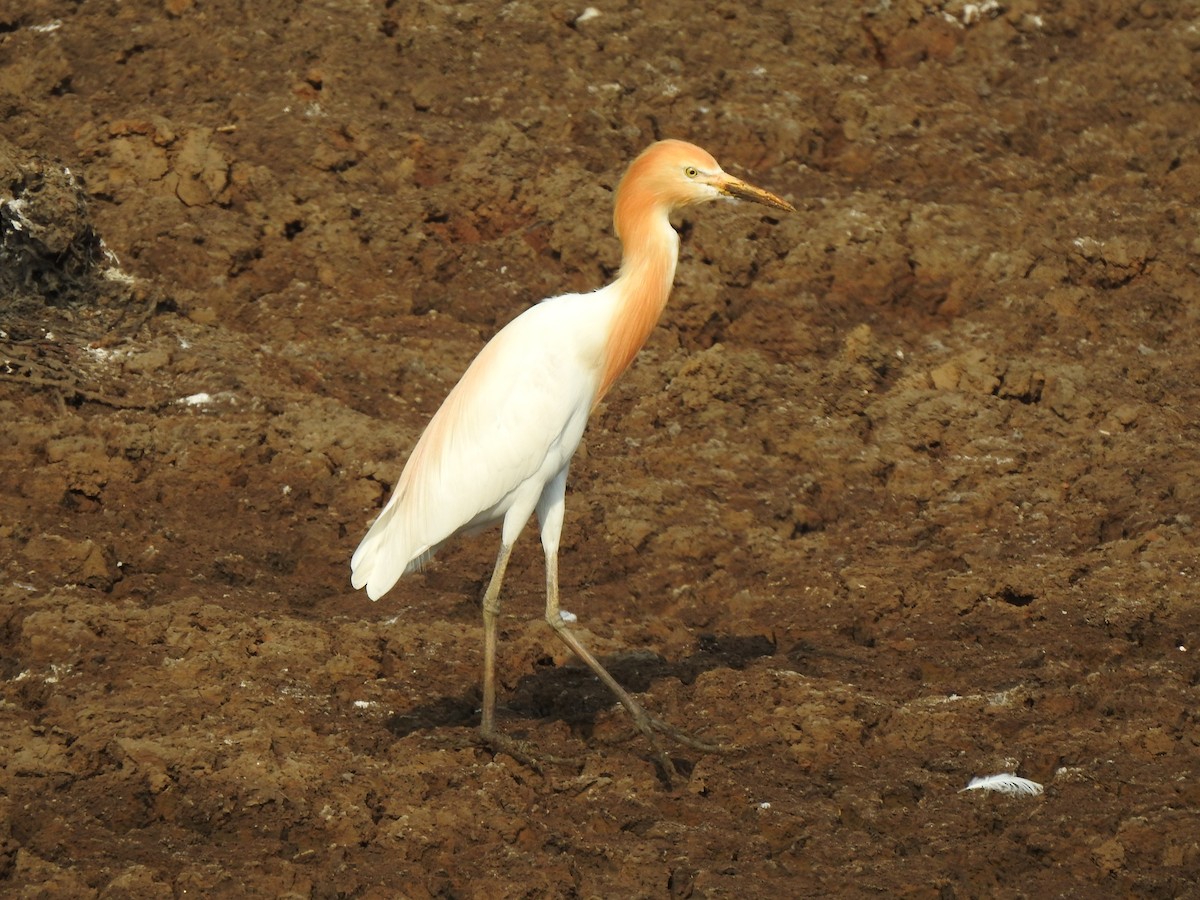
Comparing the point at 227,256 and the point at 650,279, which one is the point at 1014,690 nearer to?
the point at 650,279

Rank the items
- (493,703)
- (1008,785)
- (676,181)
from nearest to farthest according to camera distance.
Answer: (1008,785) < (493,703) < (676,181)

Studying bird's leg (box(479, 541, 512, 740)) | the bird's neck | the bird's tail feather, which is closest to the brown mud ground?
bird's leg (box(479, 541, 512, 740))

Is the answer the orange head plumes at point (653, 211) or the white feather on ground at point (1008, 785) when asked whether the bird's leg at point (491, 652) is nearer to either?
the orange head plumes at point (653, 211)

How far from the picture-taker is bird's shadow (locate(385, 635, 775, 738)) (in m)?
5.94

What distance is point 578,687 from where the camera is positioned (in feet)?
20.5

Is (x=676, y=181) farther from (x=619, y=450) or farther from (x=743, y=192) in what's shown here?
(x=619, y=450)

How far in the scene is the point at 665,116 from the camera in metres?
10.3

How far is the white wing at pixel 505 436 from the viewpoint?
5.71 m

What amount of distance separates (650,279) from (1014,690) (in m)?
2.07

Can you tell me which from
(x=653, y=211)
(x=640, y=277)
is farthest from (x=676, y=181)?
(x=640, y=277)

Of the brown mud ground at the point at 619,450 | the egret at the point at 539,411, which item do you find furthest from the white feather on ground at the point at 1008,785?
the egret at the point at 539,411

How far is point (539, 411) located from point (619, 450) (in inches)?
90.1

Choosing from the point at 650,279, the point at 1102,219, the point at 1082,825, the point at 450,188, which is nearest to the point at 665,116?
the point at 450,188

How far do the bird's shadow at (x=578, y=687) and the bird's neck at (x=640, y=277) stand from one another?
125cm
